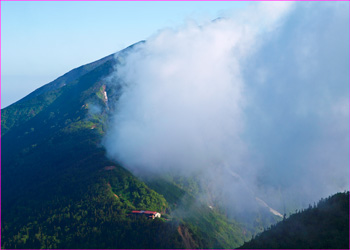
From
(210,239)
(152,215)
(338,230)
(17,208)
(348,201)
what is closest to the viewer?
(338,230)

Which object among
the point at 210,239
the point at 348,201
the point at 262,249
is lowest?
the point at 210,239

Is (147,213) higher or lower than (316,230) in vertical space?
higher

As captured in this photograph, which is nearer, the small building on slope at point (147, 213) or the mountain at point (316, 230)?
the mountain at point (316, 230)

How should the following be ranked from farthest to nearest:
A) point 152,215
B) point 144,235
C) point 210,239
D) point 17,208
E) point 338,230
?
point 17,208 < point 210,239 < point 152,215 < point 144,235 < point 338,230

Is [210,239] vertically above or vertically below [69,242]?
below

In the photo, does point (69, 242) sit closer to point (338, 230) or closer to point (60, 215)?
point (60, 215)

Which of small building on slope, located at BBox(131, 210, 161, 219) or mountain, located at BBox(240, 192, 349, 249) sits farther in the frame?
small building on slope, located at BBox(131, 210, 161, 219)

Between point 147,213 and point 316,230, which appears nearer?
point 316,230

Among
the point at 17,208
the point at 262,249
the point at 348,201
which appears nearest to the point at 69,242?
the point at 17,208
